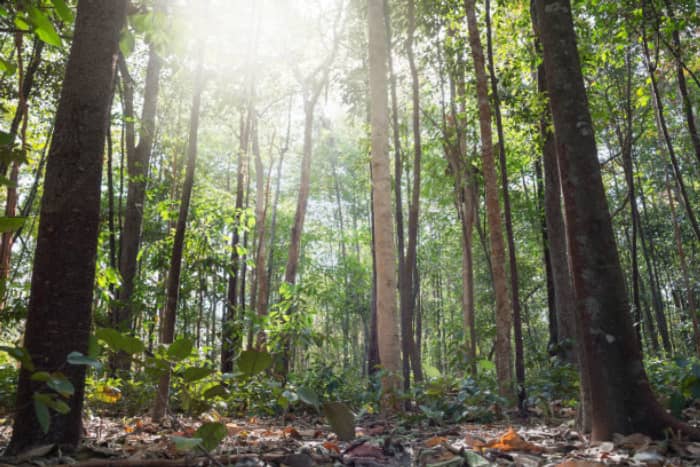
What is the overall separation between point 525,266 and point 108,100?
698 inches

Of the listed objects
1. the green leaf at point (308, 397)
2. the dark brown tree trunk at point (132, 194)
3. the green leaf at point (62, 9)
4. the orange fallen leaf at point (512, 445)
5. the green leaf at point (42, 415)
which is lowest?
the orange fallen leaf at point (512, 445)

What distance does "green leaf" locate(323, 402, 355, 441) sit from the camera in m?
1.75

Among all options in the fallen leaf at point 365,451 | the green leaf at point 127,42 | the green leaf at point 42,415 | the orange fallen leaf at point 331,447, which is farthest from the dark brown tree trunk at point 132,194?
the green leaf at point 42,415

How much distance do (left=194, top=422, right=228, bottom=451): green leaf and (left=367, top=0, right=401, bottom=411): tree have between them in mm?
3322

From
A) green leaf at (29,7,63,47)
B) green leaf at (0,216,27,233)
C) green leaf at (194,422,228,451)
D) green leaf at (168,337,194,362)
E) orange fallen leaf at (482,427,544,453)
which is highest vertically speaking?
green leaf at (29,7,63,47)

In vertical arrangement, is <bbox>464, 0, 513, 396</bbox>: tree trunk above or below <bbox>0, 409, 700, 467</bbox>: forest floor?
above

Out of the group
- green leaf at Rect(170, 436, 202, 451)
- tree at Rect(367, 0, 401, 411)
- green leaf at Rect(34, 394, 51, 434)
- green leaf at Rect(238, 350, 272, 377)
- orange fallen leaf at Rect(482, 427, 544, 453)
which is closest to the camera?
green leaf at Rect(34, 394, 51, 434)

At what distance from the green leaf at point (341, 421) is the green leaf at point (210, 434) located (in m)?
0.38

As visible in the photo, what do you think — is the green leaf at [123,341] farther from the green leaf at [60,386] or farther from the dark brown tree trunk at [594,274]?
the dark brown tree trunk at [594,274]

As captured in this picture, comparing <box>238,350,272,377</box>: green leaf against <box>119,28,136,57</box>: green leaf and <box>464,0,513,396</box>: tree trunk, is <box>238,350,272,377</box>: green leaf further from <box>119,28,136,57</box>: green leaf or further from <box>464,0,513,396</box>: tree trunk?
<box>464,0,513,396</box>: tree trunk

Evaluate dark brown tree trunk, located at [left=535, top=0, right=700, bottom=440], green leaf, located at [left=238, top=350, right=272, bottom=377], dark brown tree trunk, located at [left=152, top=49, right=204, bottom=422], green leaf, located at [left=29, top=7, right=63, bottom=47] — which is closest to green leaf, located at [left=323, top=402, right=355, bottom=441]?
green leaf, located at [left=238, top=350, right=272, bottom=377]

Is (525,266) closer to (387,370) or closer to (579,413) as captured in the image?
(387,370)

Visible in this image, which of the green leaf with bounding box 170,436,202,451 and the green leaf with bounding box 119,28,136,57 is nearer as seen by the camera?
the green leaf with bounding box 170,436,202,451

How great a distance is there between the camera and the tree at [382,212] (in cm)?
524
